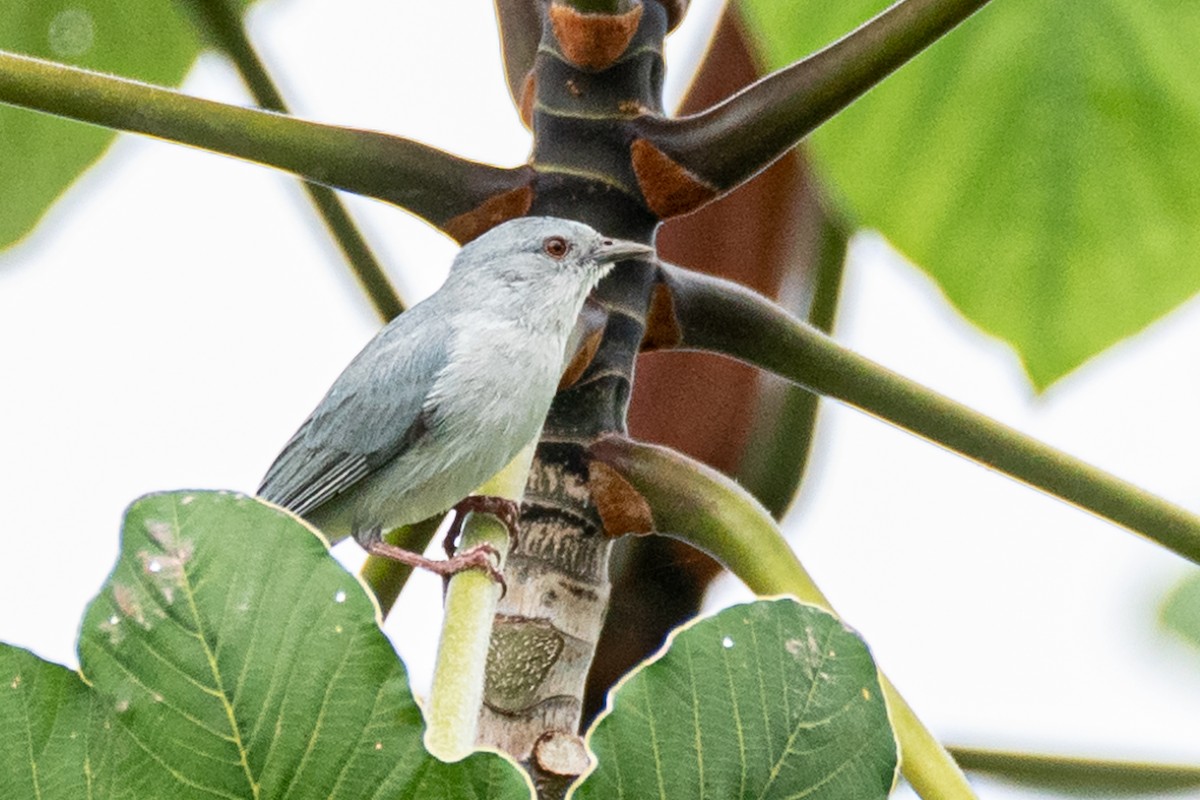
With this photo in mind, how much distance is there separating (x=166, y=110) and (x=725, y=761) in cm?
60

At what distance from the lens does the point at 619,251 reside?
1.06m

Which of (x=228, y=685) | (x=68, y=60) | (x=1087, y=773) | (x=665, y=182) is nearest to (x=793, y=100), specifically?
(x=665, y=182)

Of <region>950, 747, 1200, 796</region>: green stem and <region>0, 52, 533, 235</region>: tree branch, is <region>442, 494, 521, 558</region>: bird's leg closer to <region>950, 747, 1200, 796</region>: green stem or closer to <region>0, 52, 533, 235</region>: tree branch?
<region>0, 52, 533, 235</region>: tree branch

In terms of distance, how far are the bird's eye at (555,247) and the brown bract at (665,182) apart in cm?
8

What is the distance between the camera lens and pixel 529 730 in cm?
90

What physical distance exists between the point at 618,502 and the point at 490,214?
229 mm

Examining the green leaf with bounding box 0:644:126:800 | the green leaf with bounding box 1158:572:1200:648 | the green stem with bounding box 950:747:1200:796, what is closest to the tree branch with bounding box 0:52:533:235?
the green leaf with bounding box 0:644:126:800

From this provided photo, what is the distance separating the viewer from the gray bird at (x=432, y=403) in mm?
1204

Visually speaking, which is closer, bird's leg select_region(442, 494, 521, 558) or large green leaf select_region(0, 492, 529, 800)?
large green leaf select_region(0, 492, 529, 800)

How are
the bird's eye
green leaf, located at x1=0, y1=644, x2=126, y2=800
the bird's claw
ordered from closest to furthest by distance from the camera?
green leaf, located at x1=0, y1=644, x2=126, y2=800 → the bird's claw → the bird's eye

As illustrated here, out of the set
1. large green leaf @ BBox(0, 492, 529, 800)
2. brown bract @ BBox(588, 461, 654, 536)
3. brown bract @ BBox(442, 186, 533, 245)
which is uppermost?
large green leaf @ BBox(0, 492, 529, 800)

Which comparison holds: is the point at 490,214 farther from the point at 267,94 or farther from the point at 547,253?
the point at 267,94

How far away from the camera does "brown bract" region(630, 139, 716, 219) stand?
41.2 inches

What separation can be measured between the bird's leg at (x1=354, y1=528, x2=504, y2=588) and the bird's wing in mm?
49
